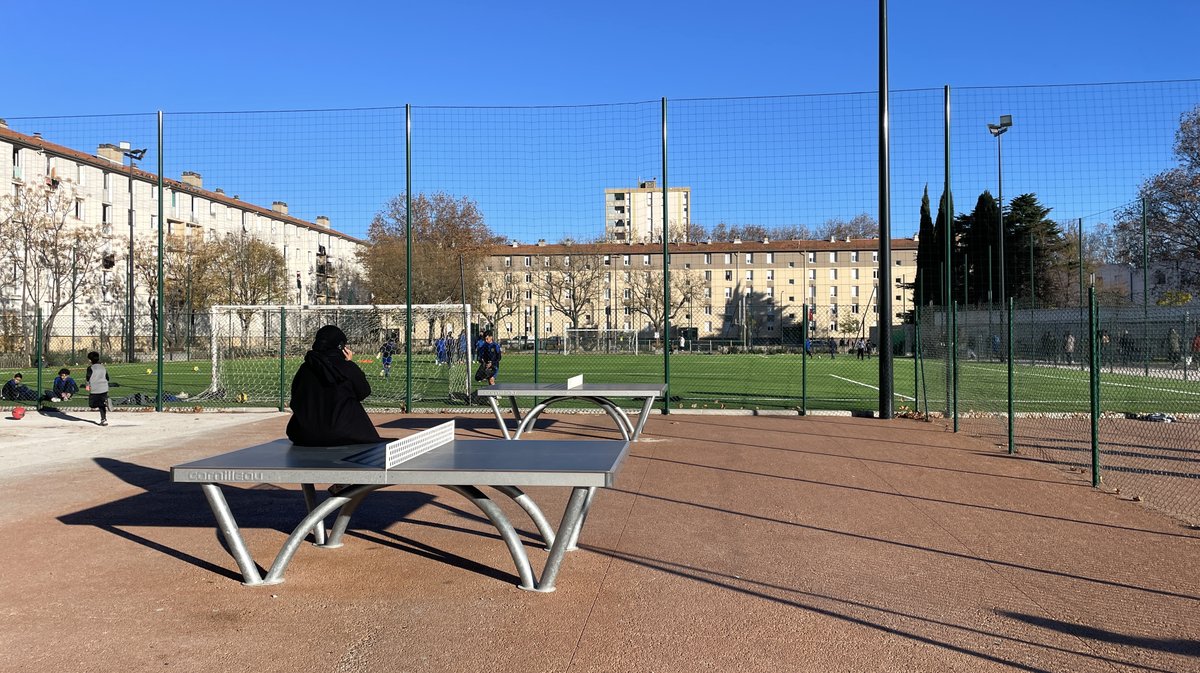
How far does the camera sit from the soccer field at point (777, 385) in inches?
707

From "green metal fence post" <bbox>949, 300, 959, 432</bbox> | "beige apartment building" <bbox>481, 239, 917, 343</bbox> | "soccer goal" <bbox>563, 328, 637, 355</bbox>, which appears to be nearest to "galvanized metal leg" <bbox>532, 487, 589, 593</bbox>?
"green metal fence post" <bbox>949, 300, 959, 432</bbox>

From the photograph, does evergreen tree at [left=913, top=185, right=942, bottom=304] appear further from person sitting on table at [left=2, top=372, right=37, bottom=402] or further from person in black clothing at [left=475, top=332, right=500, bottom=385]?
person sitting on table at [left=2, top=372, right=37, bottom=402]

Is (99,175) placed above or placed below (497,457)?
above

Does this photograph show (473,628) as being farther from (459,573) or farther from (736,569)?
(736,569)

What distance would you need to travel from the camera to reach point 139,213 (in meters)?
54.6

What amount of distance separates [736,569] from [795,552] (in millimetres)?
652

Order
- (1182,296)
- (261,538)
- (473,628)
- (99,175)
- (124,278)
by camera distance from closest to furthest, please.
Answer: (473,628), (261,538), (1182,296), (124,278), (99,175)

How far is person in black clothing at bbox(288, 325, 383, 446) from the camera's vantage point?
5918 mm

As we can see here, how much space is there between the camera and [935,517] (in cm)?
727

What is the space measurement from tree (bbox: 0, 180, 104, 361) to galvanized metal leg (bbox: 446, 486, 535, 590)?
43969 millimetres

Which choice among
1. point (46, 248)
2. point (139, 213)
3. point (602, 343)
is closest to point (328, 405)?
point (602, 343)

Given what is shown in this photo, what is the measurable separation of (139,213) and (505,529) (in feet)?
188

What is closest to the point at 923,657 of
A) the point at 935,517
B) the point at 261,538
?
the point at 935,517

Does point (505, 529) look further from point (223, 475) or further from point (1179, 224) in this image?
point (1179, 224)
